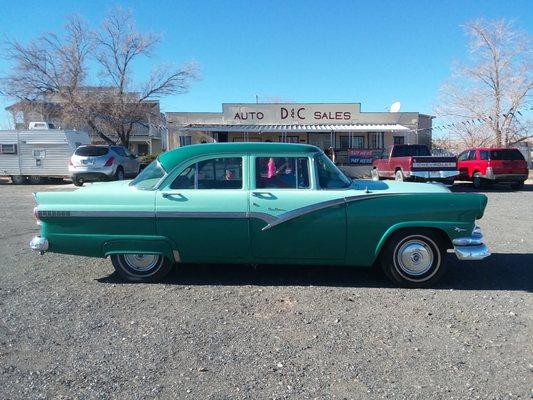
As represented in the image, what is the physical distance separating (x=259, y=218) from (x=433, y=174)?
13164 mm

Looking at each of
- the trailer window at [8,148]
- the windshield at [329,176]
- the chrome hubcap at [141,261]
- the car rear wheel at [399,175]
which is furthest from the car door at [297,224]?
the trailer window at [8,148]

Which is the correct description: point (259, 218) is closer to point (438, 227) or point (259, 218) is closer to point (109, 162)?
point (438, 227)

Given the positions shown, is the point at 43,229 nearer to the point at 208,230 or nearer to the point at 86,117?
the point at 208,230

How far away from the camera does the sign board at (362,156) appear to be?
2731 cm

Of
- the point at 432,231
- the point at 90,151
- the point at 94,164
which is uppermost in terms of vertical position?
the point at 90,151

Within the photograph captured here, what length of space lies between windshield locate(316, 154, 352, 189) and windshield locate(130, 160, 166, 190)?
1789 millimetres

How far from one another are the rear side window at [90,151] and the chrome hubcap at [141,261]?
1497 cm

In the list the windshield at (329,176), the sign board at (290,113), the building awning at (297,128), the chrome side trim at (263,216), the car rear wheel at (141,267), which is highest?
the sign board at (290,113)

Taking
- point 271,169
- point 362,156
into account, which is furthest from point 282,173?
point 362,156

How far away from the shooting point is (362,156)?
90.2 ft

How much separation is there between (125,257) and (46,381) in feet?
7.61

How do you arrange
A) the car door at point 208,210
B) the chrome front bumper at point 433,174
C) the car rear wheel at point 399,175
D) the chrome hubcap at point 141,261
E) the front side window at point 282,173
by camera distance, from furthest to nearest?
the car rear wheel at point 399,175
the chrome front bumper at point 433,174
the chrome hubcap at point 141,261
the front side window at point 282,173
the car door at point 208,210

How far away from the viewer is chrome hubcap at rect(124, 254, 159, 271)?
18.3 ft

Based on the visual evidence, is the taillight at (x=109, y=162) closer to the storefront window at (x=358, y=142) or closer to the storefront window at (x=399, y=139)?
the storefront window at (x=358, y=142)
